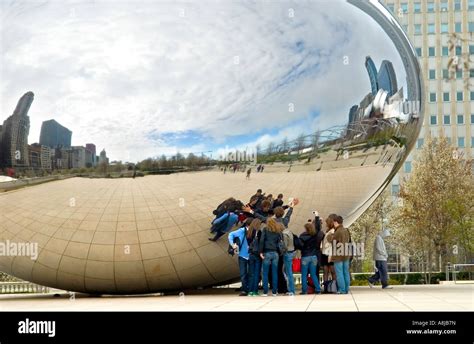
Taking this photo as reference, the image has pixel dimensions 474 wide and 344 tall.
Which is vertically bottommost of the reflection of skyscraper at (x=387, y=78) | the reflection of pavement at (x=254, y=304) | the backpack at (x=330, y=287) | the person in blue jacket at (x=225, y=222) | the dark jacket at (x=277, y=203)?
the backpack at (x=330, y=287)

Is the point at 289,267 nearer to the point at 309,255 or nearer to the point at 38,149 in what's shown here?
the point at 309,255

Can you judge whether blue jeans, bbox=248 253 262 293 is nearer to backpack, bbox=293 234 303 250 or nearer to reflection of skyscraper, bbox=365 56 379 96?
backpack, bbox=293 234 303 250

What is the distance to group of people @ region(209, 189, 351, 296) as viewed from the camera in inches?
626

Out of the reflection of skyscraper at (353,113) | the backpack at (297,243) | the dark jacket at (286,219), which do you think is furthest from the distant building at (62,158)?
the reflection of skyscraper at (353,113)

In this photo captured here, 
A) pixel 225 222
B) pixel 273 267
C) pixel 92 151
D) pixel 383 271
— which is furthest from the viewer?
pixel 383 271

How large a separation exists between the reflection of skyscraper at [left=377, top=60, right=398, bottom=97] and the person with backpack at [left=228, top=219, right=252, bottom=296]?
3.76m

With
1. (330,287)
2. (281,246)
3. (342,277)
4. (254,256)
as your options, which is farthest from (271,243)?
(330,287)

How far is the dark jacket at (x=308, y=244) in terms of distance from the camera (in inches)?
667

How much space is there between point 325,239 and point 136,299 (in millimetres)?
4084

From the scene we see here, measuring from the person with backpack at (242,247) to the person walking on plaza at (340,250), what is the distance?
1.80 metres

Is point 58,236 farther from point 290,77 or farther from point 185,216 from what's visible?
point 290,77

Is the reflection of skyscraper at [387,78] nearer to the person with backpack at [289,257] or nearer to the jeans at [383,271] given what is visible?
the person with backpack at [289,257]

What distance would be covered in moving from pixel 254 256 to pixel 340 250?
1.94 meters

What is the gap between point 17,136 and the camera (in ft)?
49.8
